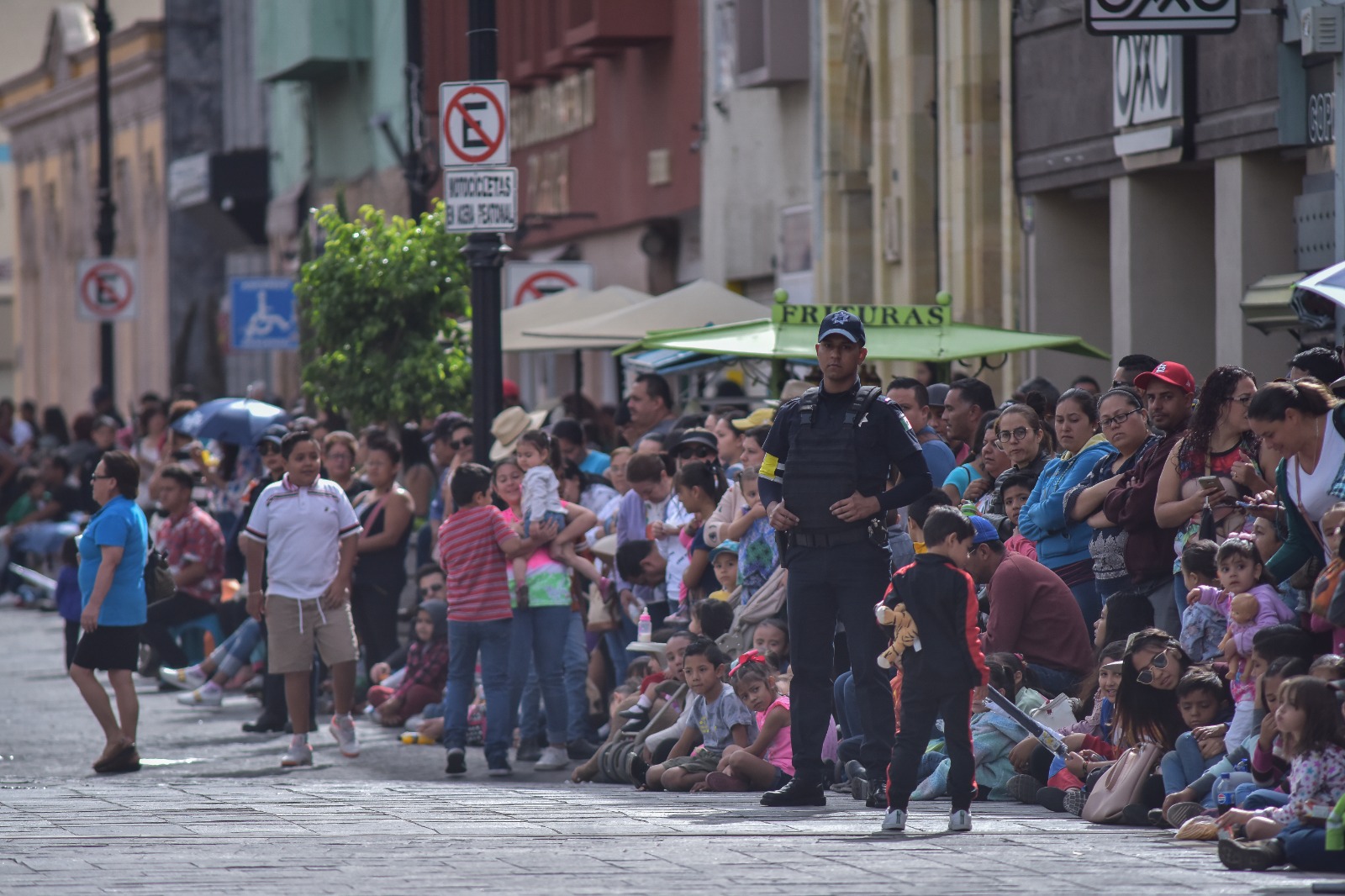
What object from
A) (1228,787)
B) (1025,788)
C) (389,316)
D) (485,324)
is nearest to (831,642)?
(1025,788)

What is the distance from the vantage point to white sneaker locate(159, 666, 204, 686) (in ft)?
62.3

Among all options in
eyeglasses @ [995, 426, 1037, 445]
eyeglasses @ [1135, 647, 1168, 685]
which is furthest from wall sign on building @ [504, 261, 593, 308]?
eyeglasses @ [1135, 647, 1168, 685]

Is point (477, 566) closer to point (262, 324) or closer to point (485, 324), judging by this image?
point (485, 324)

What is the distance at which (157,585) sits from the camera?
14.9 m

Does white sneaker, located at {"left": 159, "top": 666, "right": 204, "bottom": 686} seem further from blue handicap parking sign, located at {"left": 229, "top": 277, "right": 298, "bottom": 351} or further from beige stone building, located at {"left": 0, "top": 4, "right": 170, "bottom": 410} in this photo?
beige stone building, located at {"left": 0, "top": 4, "right": 170, "bottom": 410}

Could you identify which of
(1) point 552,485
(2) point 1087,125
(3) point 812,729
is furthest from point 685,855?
(2) point 1087,125

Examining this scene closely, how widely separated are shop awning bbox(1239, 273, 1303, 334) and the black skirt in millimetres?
7210

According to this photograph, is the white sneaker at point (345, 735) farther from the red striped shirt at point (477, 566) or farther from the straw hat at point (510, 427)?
the straw hat at point (510, 427)

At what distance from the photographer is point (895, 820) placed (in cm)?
961

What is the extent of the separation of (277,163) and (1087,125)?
108 feet

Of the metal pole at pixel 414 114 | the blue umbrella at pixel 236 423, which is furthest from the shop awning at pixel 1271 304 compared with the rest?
the metal pole at pixel 414 114

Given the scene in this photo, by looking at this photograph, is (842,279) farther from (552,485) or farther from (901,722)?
(901,722)

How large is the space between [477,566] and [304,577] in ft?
4.21

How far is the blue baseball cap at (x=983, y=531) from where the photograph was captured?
11.5 meters
